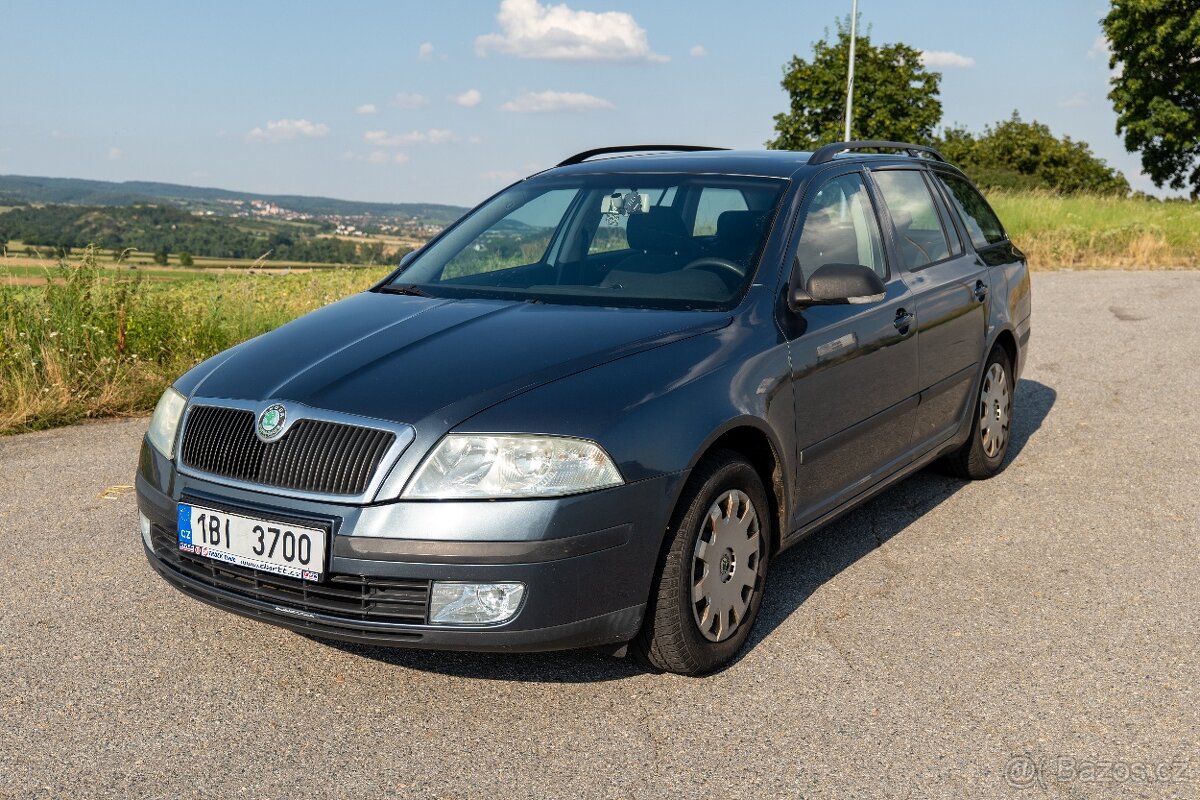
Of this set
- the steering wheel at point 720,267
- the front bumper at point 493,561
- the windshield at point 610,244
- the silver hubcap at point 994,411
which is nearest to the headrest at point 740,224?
the windshield at point 610,244

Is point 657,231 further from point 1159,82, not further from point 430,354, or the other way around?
point 1159,82

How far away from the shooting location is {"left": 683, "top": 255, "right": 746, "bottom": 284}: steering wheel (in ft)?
14.4

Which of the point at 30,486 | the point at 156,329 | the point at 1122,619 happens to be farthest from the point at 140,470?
the point at 156,329

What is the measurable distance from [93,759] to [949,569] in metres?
3.31

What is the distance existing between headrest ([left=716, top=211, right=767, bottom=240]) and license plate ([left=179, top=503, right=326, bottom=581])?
6.73ft

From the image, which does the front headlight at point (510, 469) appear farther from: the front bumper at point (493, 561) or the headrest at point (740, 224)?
the headrest at point (740, 224)

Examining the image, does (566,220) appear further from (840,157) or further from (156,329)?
(156,329)

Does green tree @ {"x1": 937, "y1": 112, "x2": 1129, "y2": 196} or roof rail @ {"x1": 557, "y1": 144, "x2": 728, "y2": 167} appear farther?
green tree @ {"x1": 937, "y1": 112, "x2": 1129, "y2": 196}

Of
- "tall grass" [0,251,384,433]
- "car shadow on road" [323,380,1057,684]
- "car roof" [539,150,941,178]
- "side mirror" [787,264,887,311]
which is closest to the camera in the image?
"car shadow on road" [323,380,1057,684]

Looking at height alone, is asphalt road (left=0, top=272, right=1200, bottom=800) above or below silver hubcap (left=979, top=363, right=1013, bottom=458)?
below

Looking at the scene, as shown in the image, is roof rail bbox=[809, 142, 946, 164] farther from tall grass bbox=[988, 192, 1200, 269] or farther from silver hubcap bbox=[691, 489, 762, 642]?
tall grass bbox=[988, 192, 1200, 269]

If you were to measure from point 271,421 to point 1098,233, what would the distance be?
20.3 meters

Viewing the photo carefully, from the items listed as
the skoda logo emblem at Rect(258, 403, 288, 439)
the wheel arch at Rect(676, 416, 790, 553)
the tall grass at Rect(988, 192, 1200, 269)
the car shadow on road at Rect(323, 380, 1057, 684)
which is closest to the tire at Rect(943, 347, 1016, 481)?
the car shadow on road at Rect(323, 380, 1057, 684)

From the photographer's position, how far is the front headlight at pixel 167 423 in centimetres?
385
